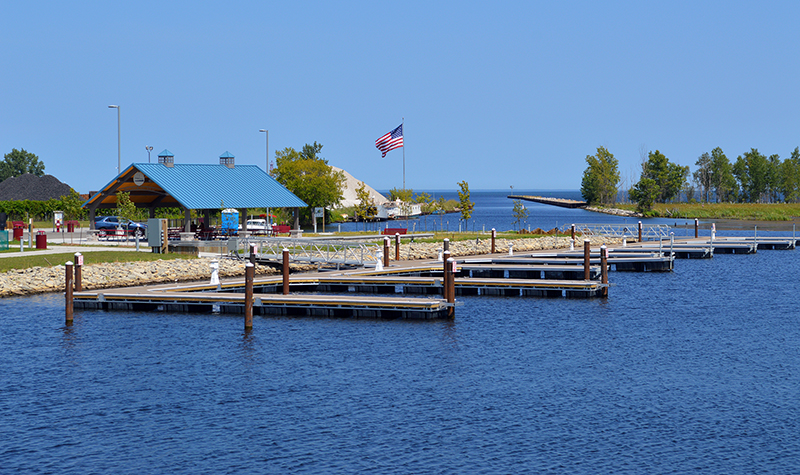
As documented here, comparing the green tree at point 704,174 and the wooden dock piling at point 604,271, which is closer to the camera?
the wooden dock piling at point 604,271

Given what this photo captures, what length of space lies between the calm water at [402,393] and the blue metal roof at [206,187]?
25109 millimetres

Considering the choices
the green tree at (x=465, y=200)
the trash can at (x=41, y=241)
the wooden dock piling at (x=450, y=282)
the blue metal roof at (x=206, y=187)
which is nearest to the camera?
the wooden dock piling at (x=450, y=282)

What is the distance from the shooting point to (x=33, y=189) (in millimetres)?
124688

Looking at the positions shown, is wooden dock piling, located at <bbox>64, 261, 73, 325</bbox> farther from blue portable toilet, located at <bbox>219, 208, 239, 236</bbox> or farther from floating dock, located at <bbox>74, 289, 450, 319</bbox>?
blue portable toilet, located at <bbox>219, 208, 239, 236</bbox>

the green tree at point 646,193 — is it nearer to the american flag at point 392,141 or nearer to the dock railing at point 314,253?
the american flag at point 392,141

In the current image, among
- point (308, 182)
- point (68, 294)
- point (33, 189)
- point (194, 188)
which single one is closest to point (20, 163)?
point (33, 189)

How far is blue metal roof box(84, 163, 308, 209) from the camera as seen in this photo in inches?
2421

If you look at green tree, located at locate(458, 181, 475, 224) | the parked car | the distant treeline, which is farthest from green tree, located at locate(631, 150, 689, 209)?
the parked car

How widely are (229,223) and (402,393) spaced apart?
40.0m

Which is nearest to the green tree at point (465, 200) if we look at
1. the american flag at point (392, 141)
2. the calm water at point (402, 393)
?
the american flag at point (392, 141)

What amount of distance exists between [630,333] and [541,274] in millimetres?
18622

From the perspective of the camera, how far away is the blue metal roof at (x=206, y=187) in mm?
61500

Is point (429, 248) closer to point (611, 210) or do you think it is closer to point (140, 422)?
point (140, 422)

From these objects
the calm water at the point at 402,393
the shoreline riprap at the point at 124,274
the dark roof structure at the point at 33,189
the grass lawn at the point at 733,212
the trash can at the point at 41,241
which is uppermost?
the dark roof structure at the point at 33,189
